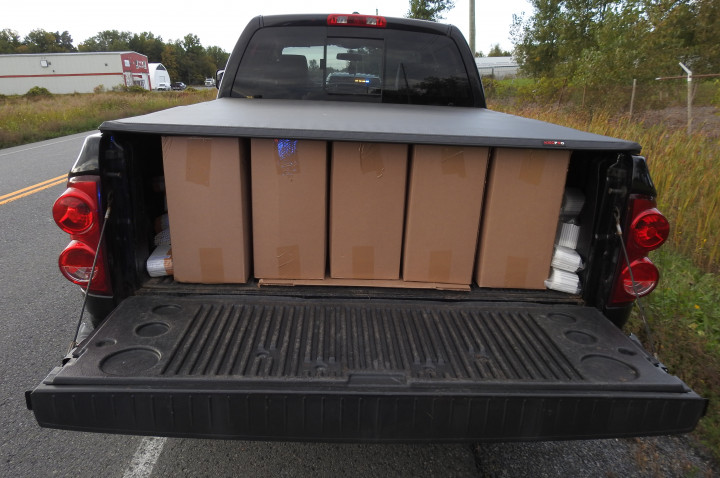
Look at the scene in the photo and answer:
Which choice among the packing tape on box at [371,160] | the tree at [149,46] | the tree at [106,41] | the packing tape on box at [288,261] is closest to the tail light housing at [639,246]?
the packing tape on box at [371,160]

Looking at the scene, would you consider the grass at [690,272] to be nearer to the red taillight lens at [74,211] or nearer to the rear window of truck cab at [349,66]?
the rear window of truck cab at [349,66]

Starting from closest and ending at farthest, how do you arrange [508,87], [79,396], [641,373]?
1. [79,396]
2. [641,373]
3. [508,87]

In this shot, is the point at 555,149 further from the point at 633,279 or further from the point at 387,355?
the point at 387,355

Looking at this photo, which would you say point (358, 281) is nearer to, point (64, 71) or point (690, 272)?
point (690, 272)

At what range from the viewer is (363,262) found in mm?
2361

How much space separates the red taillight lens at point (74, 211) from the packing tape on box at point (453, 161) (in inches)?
61.7

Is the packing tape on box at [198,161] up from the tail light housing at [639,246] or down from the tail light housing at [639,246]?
up

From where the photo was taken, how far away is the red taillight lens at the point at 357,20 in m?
3.77

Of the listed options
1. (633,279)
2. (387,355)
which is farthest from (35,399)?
(633,279)

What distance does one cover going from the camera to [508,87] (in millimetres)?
25234

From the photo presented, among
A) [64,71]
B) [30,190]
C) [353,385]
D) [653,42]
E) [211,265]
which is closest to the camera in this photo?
[353,385]

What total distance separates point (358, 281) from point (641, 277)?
1.33 m

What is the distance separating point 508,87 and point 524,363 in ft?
85.2

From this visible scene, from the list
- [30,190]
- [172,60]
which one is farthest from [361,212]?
[172,60]
